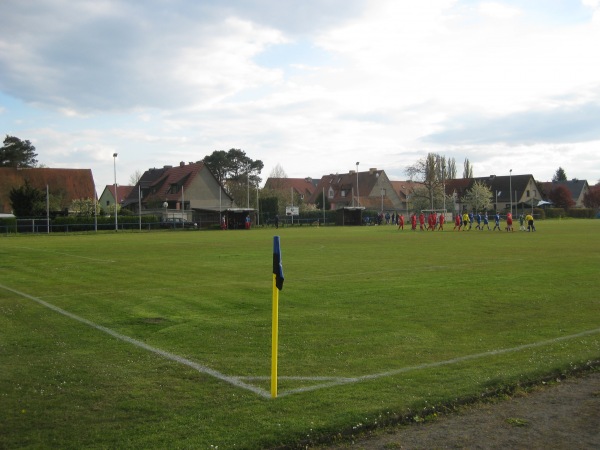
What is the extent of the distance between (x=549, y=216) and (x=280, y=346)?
108 metres

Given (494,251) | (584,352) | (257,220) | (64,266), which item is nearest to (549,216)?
(257,220)

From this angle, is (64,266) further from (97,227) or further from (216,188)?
(216,188)

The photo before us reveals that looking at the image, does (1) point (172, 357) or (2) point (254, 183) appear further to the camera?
(2) point (254, 183)

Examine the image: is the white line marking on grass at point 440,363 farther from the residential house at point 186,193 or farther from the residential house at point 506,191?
the residential house at point 506,191

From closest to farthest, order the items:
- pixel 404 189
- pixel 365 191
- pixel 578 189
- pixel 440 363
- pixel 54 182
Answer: pixel 440 363
pixel 54 182
pixel 365 191
pixel 404 189
pixel 578 189

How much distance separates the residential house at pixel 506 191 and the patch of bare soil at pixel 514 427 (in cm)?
11262

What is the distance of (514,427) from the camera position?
5.41m

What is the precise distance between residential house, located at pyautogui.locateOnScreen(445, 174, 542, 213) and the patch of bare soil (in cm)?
11262

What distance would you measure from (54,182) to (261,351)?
3388 inches

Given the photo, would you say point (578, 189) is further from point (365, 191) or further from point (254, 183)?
point (254, 183)

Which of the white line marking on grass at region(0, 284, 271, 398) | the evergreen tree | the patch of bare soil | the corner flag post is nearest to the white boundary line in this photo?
the white line marking on grass at region(0, 284, 271, 398)

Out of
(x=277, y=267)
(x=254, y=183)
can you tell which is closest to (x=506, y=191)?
(x=254, y=183)

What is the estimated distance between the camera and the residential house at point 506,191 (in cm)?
11875

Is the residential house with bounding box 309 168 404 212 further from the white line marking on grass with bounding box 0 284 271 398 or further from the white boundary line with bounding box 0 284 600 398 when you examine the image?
the white boundary line with bounding box 0 284 600 398
